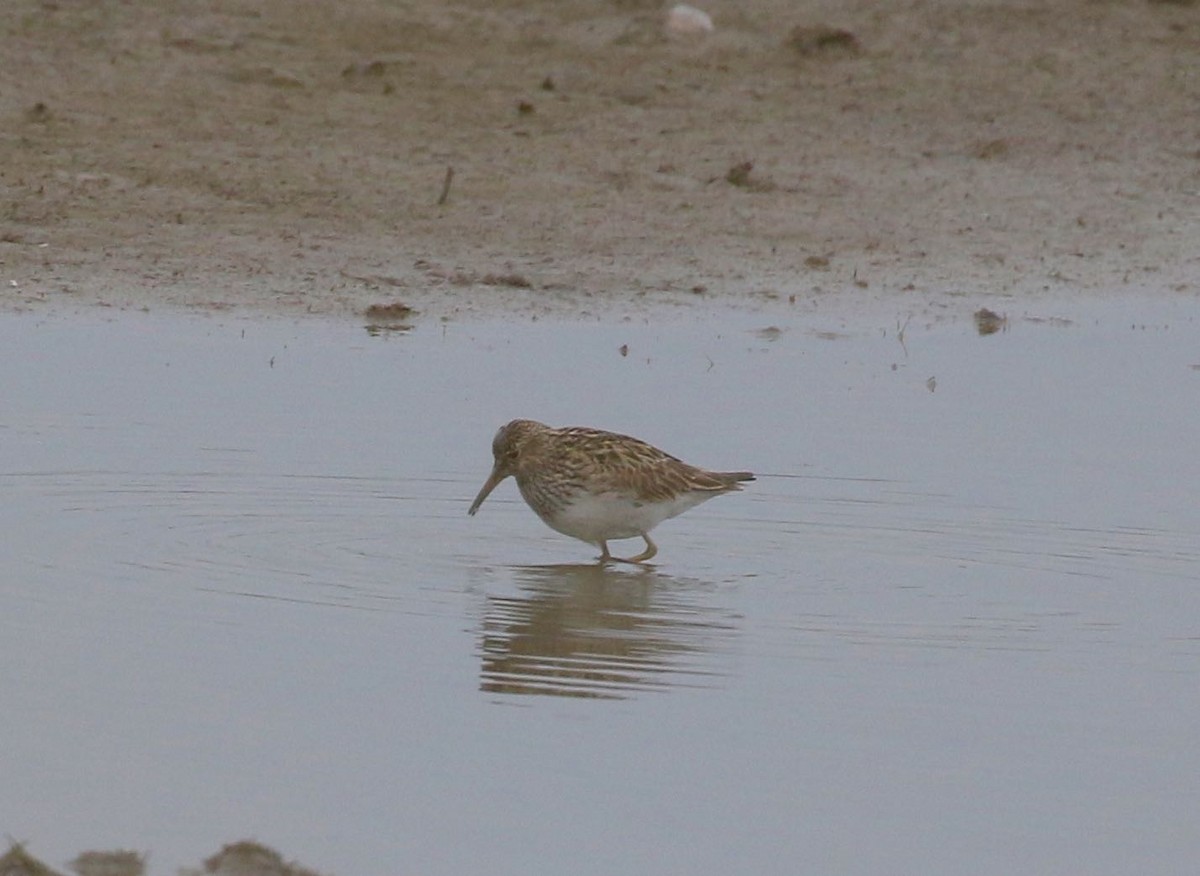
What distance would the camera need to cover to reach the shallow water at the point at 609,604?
6328mm

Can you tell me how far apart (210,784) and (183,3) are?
12.1m

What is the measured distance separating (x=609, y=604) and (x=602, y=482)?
1.02m

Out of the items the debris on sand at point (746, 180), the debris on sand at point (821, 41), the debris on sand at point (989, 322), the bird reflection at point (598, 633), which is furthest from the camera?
the debris on sand at point (821, 41)

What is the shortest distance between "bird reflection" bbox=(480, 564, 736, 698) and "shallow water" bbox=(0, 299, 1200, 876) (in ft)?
0.08

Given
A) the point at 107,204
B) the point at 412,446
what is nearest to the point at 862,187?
the point at 107,204

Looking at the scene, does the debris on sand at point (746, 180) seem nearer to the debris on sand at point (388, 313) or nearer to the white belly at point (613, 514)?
the debris on sand at point (388, 313)

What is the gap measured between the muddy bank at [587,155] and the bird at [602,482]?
3.19m

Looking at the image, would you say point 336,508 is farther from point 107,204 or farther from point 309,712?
point 107,204

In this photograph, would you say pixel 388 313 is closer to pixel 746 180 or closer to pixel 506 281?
pixel 506 281

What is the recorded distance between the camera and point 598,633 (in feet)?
28.0

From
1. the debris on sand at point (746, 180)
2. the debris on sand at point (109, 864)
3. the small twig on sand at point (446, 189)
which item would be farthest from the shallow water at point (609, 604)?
the debris on sand at point (746, 180)

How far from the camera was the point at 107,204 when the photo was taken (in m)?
14.5

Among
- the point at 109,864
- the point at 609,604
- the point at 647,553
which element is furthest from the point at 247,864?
the point at 647,553

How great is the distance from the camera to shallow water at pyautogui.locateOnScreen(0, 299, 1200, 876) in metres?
6.33
